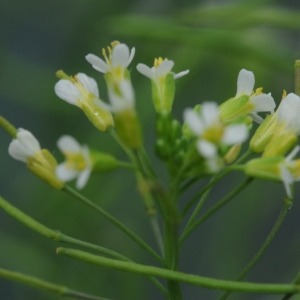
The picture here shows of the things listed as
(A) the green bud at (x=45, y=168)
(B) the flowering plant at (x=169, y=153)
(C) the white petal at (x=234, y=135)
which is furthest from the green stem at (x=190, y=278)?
(C) the white petal at (x=234, y=135)

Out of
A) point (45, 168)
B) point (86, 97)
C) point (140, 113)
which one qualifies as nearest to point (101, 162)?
point (45, 168)

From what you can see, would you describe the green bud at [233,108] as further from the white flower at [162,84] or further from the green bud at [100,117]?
the green bud at [100,117]

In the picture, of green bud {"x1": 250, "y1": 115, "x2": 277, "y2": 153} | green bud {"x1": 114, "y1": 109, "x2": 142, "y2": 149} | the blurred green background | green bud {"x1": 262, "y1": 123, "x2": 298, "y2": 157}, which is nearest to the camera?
green bud {"x1": 114, "y1": 109, "x2": 142, "y2": 149}

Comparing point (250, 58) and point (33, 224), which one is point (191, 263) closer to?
point (250, 58)

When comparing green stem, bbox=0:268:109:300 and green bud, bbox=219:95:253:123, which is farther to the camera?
green bud, bbox=219:95:253:123

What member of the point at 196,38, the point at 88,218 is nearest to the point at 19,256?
the point at 88,218

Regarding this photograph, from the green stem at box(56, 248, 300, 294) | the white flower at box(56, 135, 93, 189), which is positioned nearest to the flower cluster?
the white flower at box(56, 135, 93, 189)

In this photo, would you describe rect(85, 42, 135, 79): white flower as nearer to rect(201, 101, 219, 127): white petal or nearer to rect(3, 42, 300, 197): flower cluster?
rect(3, 42, 300, 197): flower cluster

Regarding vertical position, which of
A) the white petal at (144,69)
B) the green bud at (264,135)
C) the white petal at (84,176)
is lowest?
the white petal at (84,176)
